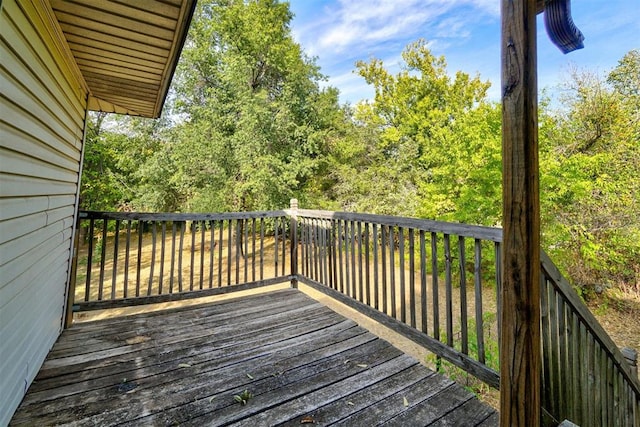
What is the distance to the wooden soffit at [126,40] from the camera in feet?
5.05

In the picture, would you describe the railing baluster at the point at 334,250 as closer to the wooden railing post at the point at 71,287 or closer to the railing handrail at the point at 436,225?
the railing handrail at the point at 436,225

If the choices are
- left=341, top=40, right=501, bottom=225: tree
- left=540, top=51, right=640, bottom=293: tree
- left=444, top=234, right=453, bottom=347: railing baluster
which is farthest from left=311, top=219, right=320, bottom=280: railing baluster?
left=540, top=51, right=640, bottom=293: tree

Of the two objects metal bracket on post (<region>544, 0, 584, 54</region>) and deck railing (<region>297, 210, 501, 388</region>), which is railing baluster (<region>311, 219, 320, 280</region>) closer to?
deck railing (<region>297, 210, 501, 388</region>)

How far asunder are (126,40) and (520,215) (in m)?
2.32

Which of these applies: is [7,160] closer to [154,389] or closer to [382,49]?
[154,389]

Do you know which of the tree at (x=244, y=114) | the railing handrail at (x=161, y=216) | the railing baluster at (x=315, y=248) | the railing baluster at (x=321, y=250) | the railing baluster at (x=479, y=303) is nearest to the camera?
the railing baluster at (x=479, y=303)

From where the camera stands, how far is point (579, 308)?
1.49m

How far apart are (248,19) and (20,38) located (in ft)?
31.1

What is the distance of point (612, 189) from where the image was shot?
5645 mm

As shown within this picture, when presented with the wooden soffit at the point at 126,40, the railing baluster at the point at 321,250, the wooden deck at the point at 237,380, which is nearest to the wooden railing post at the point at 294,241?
the railing baluster at the point at 321,250

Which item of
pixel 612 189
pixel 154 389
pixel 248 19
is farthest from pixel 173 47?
pixel 248 19

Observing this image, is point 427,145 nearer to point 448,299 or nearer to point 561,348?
point 448,299

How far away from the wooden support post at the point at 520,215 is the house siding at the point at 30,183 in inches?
71.8

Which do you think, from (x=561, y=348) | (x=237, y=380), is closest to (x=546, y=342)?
(x=561, y=348)
